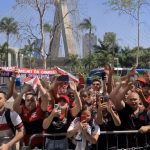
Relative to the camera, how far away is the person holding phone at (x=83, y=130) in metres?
5.99

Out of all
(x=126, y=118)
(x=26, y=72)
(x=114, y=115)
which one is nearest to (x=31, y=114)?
(x=114, y=115)

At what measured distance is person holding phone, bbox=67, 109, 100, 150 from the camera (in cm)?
599

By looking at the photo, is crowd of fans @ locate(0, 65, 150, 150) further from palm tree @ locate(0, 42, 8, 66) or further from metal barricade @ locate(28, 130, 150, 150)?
palm tree @ locate(0, 42, 8, 66)

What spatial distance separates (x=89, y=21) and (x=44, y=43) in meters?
29.4

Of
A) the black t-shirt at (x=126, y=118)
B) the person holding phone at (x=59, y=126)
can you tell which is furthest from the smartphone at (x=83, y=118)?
the black t-shirt at (x=126, y=118)

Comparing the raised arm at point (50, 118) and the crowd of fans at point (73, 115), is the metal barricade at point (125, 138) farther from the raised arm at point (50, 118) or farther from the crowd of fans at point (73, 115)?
the raised arm at point (50, 118)

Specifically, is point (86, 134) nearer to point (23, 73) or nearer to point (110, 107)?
point (110, 107)

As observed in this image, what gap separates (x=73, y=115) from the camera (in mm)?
6434

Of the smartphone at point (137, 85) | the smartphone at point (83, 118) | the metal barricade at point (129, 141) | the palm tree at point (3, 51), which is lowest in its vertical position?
the metal barricade at point (129, 141)

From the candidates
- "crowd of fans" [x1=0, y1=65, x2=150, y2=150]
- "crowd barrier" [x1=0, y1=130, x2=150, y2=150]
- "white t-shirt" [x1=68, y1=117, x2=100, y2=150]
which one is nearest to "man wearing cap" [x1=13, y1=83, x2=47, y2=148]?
"crowd of fans" [x1=0, y1=65, x2=150, y2=150]

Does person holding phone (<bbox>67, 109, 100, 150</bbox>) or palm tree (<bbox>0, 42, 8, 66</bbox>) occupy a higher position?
palm tree (<bbox>0, 42, 8, 66</bbox>)

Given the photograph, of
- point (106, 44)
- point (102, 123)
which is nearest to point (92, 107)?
point (102, 123)

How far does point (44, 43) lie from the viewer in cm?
2947

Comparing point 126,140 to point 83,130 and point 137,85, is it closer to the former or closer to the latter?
point 83,130
